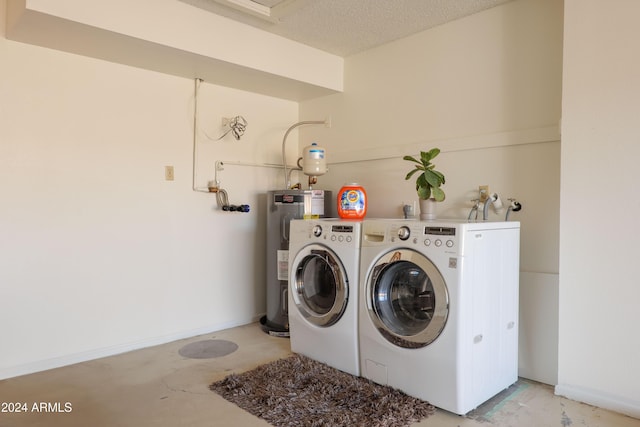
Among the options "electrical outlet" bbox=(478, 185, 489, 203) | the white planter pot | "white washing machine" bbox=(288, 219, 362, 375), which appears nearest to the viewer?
"white washing machine" bbox=(288, 219, 362, 375)

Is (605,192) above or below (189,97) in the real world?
below

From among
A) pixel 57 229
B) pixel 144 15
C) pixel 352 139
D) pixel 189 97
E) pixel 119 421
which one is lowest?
pixel 119 421

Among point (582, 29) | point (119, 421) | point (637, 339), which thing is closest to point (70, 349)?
point (119, 421)

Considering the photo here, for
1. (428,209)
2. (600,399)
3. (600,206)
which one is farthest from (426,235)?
(600,399)

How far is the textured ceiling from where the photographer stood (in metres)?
2.65

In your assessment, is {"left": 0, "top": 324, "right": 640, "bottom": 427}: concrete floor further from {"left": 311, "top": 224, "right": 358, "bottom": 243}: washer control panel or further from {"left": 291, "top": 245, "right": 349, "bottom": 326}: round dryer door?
{"left": 311, "top": 224, "right": 358, "bottom": 243}: washer control panel

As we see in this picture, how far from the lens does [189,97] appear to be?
10.6ft

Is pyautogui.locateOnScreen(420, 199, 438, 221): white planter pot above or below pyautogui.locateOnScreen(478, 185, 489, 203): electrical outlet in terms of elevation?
below

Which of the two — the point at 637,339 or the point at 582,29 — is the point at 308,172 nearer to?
the point at 582,29

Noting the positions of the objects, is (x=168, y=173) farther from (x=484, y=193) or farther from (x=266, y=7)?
(x=484, y=193)

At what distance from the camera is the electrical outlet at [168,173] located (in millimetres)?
3115

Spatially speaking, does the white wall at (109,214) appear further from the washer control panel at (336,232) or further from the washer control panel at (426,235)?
the washer control panel at (426,235)

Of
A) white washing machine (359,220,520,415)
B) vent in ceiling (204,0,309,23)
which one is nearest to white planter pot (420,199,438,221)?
white washing machine (359,220,520,415)

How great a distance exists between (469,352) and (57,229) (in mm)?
2503
